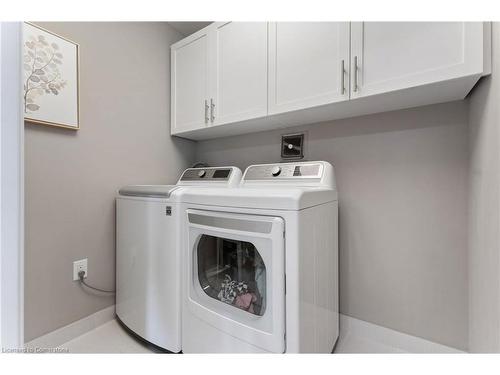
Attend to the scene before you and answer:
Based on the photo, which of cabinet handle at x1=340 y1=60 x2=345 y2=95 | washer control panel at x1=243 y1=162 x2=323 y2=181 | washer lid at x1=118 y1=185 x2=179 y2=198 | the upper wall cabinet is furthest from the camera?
washer control panel at x1=243 y1=162 x2=323 y2=181

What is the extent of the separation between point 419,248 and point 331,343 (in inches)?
28.7

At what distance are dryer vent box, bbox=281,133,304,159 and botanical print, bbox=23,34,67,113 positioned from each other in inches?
56.8

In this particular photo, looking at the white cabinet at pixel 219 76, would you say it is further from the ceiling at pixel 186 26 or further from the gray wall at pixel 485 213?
the gray wall at pixel 485 213

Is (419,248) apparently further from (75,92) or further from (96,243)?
(75,92)

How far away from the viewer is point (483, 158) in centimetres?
100

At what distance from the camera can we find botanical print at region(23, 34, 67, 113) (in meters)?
1.26

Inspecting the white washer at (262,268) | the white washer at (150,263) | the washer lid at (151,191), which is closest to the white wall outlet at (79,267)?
the white washer at (150,263)

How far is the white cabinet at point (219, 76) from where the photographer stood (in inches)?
58.9

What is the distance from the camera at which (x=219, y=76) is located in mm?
1660

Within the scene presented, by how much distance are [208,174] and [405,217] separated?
133 cm

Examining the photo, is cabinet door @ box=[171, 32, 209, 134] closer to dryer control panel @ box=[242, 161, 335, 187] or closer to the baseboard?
dryer control panel @ box=[242, 161, 335, 187]

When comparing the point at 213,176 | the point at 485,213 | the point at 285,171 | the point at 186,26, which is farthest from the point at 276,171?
the point at 186,26

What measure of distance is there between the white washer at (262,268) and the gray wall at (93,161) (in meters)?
0.76

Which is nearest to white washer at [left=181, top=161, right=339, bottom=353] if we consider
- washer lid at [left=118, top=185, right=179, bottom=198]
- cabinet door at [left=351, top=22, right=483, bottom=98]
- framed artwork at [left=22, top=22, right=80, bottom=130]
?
washer lid at [left=118, top=185, right=179, bottom=198]
